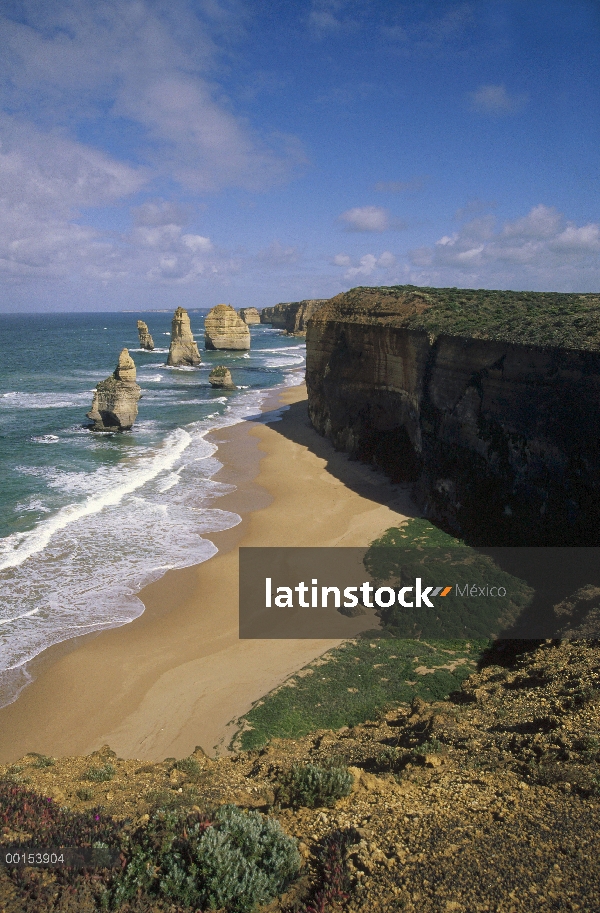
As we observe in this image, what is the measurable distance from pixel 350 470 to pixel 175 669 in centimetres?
1809

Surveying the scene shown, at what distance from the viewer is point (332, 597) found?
59.0 feet

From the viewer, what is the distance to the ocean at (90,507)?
675 inches

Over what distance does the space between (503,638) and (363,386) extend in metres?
19.1

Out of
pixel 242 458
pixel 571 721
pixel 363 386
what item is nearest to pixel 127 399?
pixel 242 458

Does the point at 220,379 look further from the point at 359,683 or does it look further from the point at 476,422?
the point at 359,683

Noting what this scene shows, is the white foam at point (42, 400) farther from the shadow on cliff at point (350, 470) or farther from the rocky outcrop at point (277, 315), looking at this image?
the rocky outcrop at point (277, 315)

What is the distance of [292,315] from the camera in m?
148

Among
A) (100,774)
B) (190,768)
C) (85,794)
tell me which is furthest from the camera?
(190,768)

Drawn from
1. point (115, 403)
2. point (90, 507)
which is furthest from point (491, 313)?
point (115, 403)

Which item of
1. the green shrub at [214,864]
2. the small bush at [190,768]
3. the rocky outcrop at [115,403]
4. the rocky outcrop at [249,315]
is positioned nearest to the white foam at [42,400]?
the rocky outcrop at [115,403]

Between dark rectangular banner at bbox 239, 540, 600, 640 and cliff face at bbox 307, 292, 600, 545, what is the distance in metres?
1.41

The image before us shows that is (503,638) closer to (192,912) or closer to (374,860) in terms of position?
(374,860)

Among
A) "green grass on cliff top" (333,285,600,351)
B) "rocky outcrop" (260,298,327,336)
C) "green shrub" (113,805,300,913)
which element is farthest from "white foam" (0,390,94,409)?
"rocky outcrop" (260,298,327,336)

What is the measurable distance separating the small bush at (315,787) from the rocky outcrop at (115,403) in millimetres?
33290
